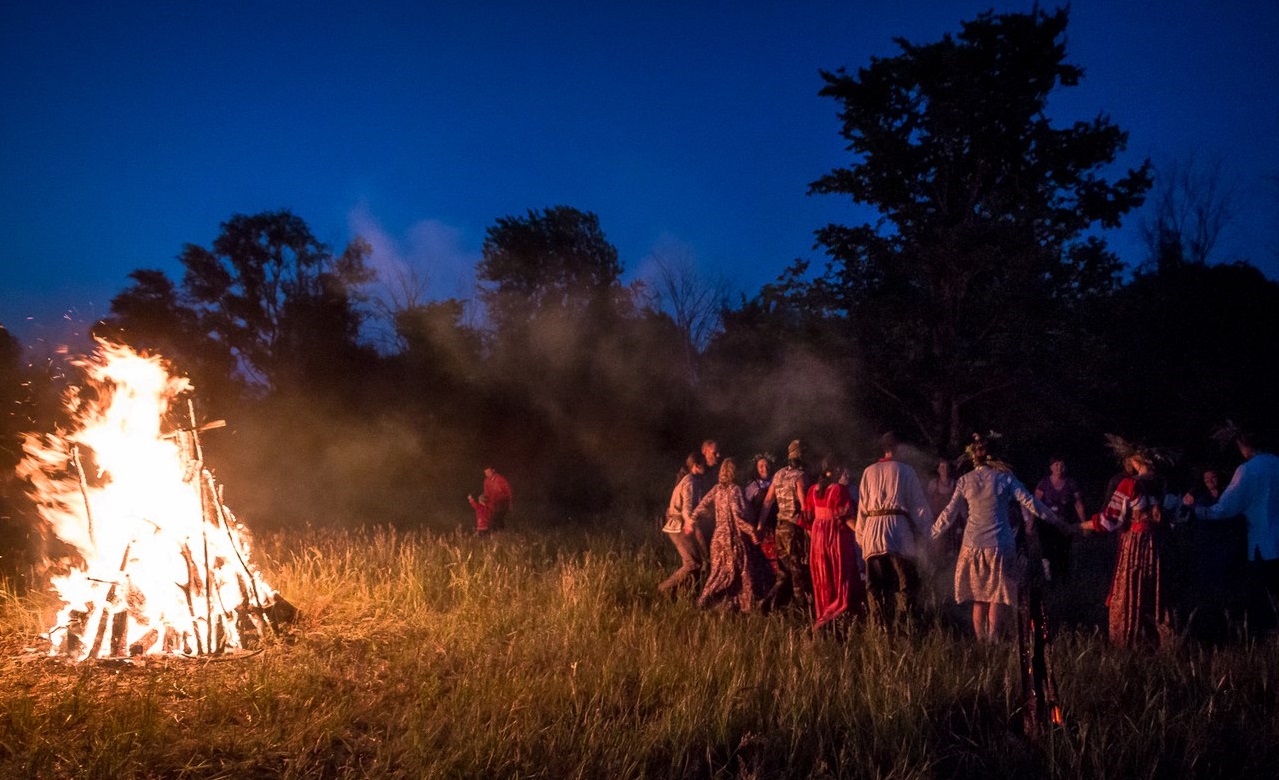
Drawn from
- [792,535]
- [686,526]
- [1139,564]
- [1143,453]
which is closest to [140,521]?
[686,526]

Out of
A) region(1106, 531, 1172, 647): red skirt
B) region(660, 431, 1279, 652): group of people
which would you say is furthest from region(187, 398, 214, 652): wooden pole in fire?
region(1106, 531, 1172, 647): red skirt

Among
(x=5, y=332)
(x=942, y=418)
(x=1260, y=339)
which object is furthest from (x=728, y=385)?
(x=5, y=332)

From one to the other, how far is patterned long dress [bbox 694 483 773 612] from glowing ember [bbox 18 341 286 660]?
375 centimetres

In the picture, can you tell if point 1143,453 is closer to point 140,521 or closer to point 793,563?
point 793,563

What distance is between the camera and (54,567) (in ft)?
22.0

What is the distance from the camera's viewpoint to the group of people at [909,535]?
6.15 metres

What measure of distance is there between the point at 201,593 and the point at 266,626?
50 centimetres

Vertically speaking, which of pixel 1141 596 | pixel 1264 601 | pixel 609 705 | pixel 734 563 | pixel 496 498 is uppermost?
pixel 496 498

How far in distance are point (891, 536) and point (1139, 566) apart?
69.4 inches

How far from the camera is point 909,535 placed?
687cm

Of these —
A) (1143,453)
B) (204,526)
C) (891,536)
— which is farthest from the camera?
(891,536)

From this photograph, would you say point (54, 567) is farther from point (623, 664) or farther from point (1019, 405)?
point (1019, 405)

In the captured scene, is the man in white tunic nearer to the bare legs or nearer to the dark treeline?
the bare legs

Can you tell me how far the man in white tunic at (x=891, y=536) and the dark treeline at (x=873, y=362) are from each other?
25.1 feet
